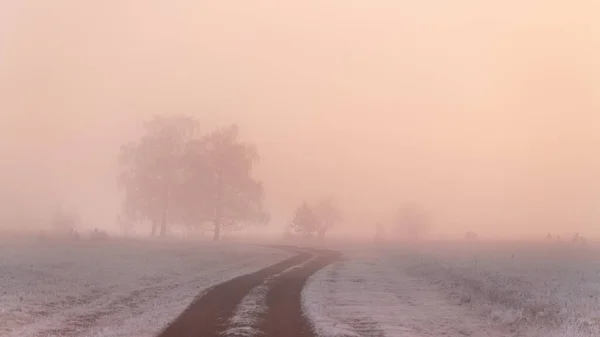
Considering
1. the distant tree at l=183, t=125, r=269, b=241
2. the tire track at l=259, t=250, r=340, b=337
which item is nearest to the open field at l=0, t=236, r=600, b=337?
the tire track at l=259, t=250, r=340, b=337

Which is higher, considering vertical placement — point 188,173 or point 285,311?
point 188,173

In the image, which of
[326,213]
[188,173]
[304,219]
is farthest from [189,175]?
[326,213]

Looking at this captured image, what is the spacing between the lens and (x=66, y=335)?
58.2 feet

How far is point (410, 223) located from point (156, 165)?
301 ft

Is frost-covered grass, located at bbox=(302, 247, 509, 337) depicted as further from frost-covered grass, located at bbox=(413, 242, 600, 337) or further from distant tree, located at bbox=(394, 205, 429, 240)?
distant tree, located at bbox=(394, 205, 429, 240)

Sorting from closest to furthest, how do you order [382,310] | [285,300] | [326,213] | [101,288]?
[382,310], [285,300], [101,288], [326,213]

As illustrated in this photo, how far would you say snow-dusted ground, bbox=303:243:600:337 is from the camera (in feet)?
63.1

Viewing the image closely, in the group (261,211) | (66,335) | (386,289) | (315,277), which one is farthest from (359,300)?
(261,211)

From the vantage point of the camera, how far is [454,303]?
25.4m

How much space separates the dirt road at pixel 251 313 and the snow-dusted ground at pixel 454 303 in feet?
2.56

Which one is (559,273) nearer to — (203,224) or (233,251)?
(233,251)

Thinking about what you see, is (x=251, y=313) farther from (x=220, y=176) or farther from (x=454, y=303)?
(x=220, y=176)

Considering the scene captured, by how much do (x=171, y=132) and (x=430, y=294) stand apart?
63.8 m

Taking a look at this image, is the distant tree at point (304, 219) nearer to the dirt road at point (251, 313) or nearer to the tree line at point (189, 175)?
the tree line at point (189, 175)
